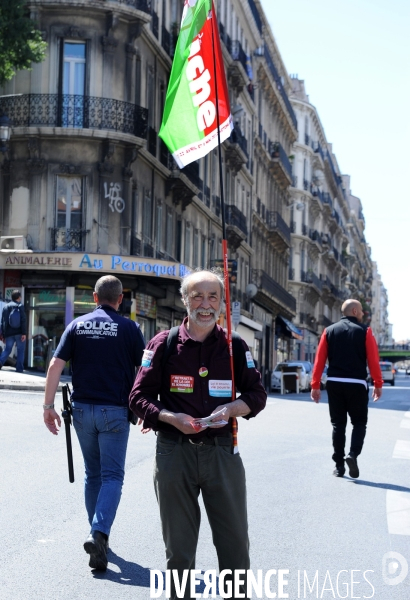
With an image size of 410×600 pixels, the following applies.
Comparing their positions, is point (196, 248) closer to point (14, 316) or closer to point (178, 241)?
point (178, 241)

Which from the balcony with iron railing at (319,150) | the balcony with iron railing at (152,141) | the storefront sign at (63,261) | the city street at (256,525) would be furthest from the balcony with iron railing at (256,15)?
the city street at (256,525)

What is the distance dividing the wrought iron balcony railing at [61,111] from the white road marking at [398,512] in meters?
24.4

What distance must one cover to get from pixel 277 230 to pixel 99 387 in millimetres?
58803

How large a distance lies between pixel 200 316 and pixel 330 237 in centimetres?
10067

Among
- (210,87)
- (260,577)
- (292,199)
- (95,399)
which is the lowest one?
(260,577)

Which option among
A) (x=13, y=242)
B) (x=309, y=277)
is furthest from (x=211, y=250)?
(x=309, y=277)

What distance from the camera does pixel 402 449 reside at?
592 inches

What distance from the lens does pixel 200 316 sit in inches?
205

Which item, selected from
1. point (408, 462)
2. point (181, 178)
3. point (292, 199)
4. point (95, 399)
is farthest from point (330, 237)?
point (95, 399)

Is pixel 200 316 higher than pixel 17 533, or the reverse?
pixel 200 316

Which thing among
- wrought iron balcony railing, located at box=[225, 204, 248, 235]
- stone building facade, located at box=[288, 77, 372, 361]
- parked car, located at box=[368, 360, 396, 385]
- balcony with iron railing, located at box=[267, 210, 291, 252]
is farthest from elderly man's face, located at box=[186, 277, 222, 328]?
stone building facade, located at box=[288, 77, 372, 361]

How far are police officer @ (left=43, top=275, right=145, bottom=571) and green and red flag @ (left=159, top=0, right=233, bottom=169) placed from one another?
1282 millimetres

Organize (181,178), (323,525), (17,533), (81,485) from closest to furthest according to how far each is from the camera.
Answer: (17,533), (323,525), (81,485), (181,178)

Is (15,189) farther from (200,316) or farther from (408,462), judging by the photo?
(200,316)
